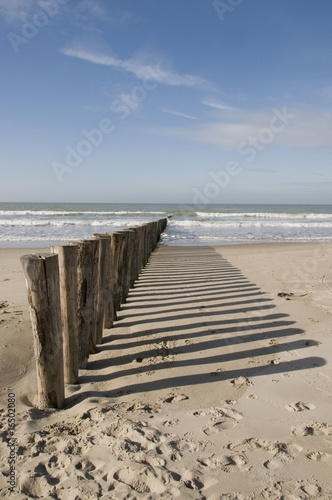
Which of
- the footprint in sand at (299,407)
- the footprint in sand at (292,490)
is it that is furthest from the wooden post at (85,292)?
the footprint in sand at (292,490)

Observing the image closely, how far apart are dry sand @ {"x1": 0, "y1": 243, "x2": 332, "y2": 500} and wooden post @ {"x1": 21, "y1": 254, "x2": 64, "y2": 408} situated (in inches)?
6.5

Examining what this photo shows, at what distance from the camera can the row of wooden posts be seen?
2.81m

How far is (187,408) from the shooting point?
2979 mm

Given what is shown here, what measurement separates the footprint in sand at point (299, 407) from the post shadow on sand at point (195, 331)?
593 millimetres

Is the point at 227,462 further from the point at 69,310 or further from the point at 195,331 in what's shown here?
the point at 195,331

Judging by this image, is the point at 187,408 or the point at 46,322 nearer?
the point at 46,322

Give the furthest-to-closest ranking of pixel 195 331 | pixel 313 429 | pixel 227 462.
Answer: pixel 195 331
pixel 313 429
pixel 227 462

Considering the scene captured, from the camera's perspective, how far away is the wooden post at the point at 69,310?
11.0 feet

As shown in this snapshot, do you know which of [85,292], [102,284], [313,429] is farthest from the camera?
[102,284]

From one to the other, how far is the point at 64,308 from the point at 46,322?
0.51 m

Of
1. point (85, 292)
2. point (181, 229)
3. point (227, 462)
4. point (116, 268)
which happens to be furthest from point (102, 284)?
point (181, 229)

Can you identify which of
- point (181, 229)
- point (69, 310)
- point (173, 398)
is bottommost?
point (181, 229)

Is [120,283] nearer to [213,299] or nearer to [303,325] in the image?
[213,299]

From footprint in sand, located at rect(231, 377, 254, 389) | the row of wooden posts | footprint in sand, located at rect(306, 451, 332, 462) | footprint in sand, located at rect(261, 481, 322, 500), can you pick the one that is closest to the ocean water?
the row of wooden posts
